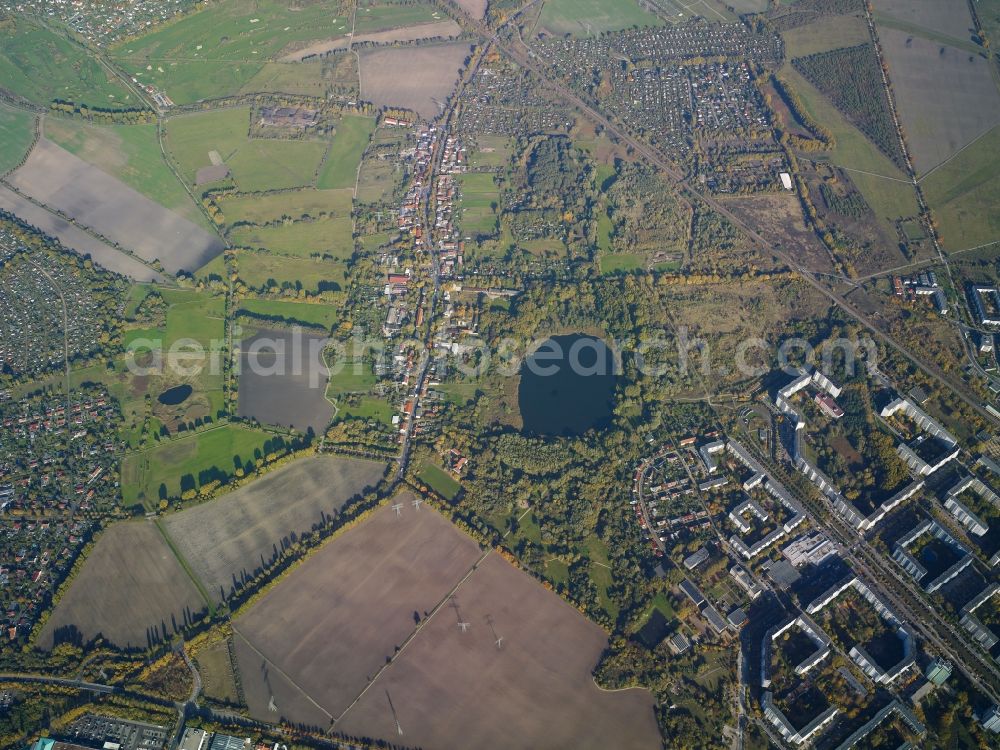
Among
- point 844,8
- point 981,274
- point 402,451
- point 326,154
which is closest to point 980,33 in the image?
point 844,8

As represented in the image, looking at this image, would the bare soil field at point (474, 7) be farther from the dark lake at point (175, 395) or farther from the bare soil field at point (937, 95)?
the dark lake at point (175, 395)

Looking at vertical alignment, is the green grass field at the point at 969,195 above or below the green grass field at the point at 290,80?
below

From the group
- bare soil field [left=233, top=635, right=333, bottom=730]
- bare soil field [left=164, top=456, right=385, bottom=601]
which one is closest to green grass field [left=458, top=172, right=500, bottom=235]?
bare soil field [left=164, top=456, right=385, bottom=601]

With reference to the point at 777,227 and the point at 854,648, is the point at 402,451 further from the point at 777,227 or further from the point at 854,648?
the point at 777,227

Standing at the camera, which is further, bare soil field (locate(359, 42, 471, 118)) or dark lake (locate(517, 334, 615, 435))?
bare soil field (locate(359, 42, 471, 118))

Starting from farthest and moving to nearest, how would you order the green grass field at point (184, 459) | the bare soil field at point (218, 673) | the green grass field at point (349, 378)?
the green grass field at point (349, 378) < the green grass field at point (184, 459) < the bare soil field at point (218, 673)

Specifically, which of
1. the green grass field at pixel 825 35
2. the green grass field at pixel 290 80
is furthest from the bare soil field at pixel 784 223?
the green grass field at pixel 290 80

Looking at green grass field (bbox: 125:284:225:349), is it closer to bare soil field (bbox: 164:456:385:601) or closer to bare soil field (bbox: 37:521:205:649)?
bare soil field (bbox: 164:456:385:601)
